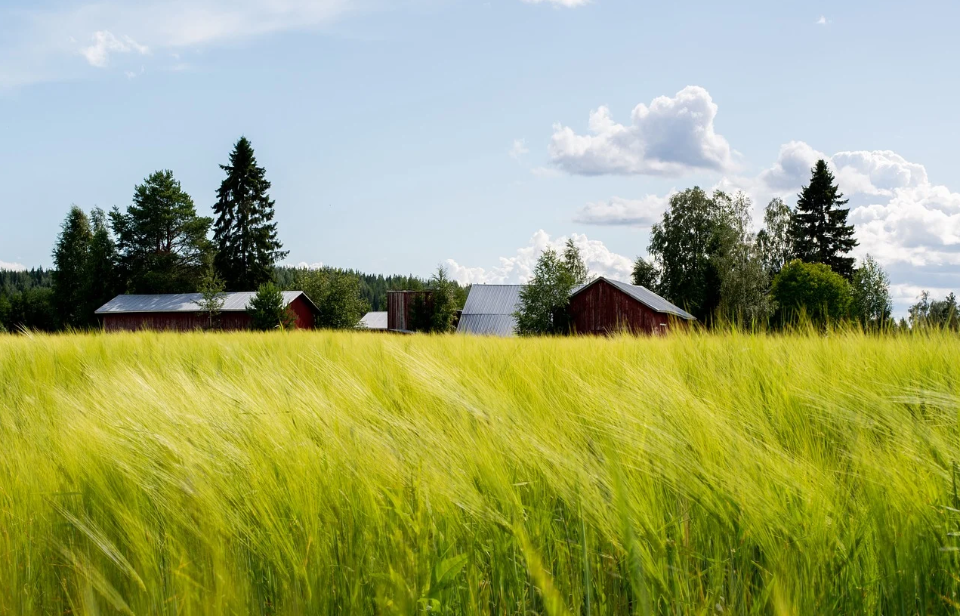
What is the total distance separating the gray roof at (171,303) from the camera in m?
40.8

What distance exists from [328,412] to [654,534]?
1334 millimetres

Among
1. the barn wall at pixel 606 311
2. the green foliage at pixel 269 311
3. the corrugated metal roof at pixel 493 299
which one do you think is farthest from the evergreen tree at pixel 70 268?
the barn wall at pixel 606 311

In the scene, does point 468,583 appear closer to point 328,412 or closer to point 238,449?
point 238,449

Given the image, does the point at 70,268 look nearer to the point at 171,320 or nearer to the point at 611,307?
the point at 171,320

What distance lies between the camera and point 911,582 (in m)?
1.36

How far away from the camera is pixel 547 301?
3350 cm

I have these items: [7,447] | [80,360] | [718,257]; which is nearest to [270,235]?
[718,257]

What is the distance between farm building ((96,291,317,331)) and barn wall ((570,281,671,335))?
18503 mm

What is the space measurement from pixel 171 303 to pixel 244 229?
356 inches

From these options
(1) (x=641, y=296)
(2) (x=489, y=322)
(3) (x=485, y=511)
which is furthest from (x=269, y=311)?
(3) (x=485, y=511)

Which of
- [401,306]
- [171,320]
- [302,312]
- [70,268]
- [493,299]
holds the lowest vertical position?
[171,320]

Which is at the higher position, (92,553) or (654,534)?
(654,534)

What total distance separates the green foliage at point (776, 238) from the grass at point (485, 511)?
46165 mm

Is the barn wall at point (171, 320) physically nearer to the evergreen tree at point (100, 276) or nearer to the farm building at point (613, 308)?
the evergreen tree at point (100, 276)
